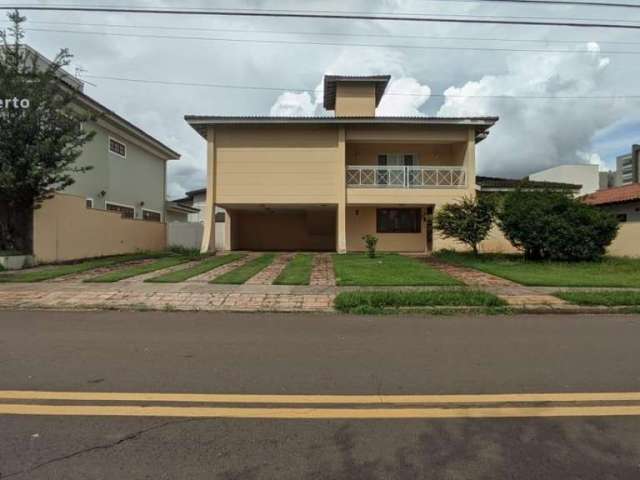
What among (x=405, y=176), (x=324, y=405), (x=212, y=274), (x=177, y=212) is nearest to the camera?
(x=324, y=405)

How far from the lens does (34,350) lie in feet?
17.4

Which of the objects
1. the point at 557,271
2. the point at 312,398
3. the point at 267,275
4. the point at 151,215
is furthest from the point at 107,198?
the point at 312,398

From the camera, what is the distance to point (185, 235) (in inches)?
952

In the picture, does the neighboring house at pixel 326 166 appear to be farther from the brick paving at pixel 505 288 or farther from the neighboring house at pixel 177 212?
the neighboring house at pixel 177 212

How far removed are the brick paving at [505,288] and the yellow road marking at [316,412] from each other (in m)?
5.16

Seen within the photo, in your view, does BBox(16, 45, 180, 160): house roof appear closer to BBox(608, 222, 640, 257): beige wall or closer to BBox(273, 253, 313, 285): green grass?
BBox(273, 253, 313, 285): green grass

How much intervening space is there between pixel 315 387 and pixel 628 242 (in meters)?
20.2

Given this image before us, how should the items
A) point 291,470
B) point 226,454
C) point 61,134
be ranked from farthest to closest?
point 61,134, point 226,454, point 291,470

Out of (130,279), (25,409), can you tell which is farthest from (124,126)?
(25,409)

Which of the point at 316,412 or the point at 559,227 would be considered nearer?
the point at 316,412

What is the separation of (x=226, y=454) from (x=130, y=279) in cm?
894

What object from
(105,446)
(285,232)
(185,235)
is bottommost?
(105,446)

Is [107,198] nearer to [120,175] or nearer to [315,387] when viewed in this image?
[120,175]

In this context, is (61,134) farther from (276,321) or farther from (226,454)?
(226,454)
